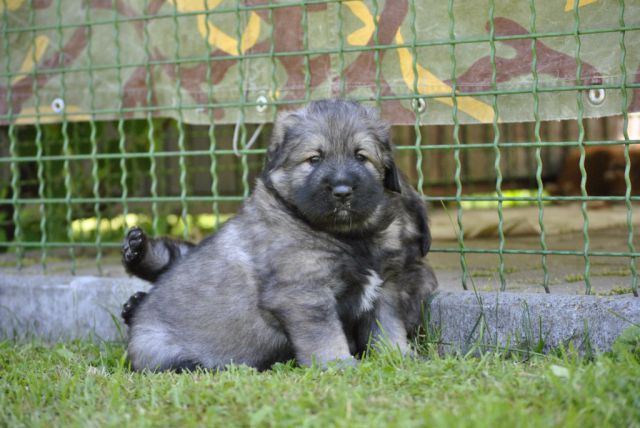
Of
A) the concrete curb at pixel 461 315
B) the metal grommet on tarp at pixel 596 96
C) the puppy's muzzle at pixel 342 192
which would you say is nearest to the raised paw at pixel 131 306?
the concrete curb at pixel 461 315

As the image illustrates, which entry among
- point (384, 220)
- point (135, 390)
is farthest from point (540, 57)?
point (135, 390)

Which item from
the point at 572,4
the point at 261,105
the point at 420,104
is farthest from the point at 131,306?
the point at 572,4

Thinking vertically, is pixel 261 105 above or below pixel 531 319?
above

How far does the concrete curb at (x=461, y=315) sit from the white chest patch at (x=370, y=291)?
55 centimetres

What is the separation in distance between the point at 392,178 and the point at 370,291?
0.55 metres

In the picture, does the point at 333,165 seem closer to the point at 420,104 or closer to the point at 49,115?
the point at 420,104

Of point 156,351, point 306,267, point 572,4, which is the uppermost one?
point 572,4

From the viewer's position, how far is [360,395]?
301 centimetres

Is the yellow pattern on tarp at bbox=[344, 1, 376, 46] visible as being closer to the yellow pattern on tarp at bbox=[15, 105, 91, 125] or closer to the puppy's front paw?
the puppy's front paw

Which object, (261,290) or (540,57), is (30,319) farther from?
(540,57)

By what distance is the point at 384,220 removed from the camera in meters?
3.77

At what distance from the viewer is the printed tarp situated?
400 cm

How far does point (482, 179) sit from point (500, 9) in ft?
20.2

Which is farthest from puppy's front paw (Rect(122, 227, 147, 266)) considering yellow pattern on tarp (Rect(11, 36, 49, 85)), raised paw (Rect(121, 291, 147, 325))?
yellow pattern on tarp (Rect(11, 36, 49, 85))
